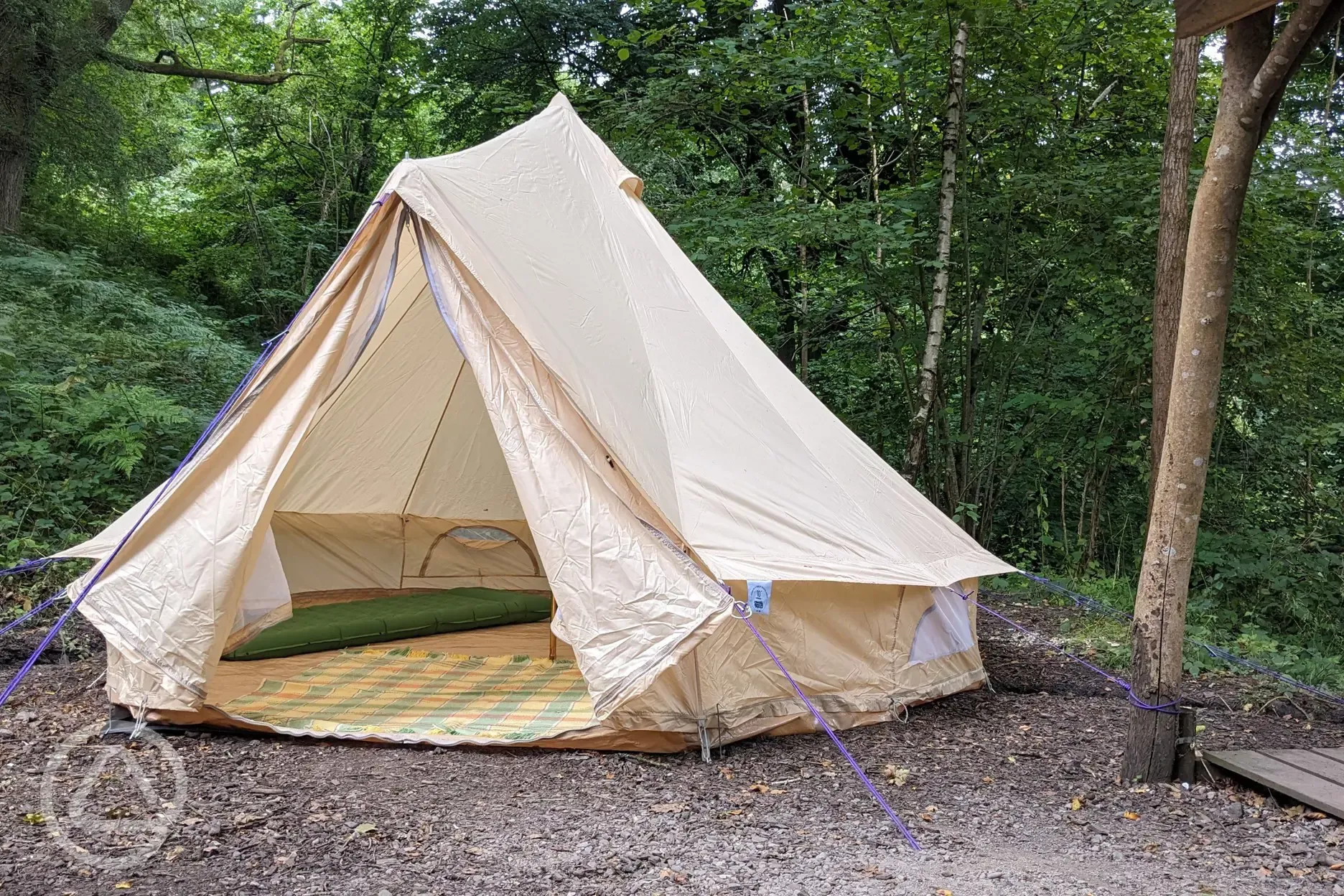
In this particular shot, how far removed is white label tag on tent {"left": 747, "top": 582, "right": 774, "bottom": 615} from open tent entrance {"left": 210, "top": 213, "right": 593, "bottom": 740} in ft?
3.60

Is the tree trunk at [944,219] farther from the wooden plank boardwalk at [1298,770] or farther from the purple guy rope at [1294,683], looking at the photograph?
the wooden plank boardwalk at [1298,770]

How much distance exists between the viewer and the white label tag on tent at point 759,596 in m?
3.25

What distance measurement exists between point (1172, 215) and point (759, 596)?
3.87 metres

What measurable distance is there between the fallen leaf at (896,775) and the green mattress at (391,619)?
2775mm

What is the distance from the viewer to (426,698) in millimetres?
4086

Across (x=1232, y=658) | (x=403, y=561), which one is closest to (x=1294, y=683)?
(x=1232, y=658)

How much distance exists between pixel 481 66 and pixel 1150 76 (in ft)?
18.5

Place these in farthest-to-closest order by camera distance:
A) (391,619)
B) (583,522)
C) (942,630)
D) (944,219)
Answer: (944,219) < (391,619) < (942,630) < (583,522)

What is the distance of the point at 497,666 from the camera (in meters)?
4.66

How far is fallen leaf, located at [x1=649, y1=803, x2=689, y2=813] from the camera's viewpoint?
2859 millimetres

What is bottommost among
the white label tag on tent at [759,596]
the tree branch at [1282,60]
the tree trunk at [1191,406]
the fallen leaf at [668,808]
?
the fallen leaf at [668,808]

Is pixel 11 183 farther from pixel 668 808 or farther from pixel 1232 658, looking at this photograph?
pixel 1232 658

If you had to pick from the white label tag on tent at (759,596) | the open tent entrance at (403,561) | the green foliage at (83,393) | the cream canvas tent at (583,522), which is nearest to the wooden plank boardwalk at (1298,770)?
the cream canvas tent at (583,522)

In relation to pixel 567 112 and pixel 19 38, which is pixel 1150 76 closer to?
pixel 567 112
